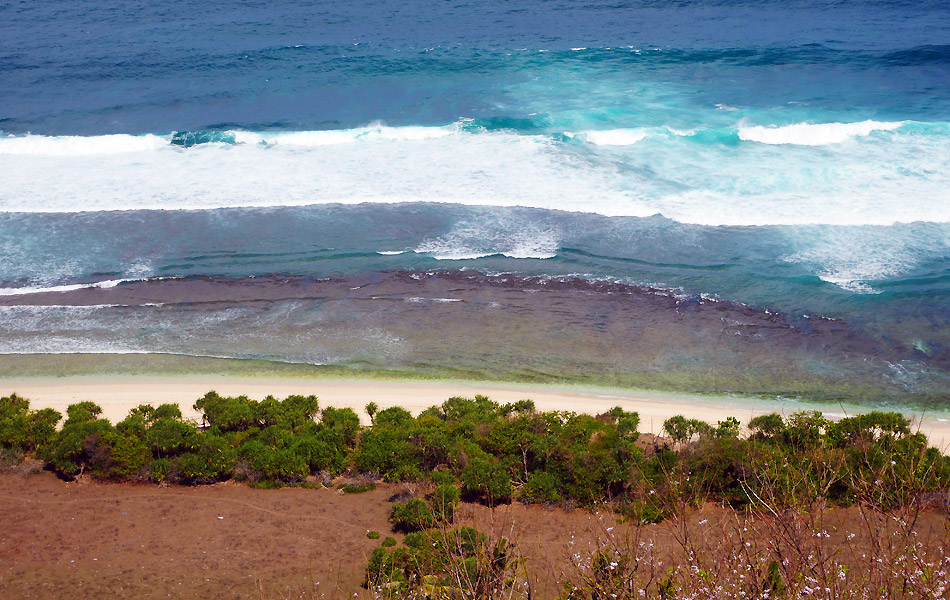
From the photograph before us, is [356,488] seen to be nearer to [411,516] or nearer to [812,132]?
[411,516]

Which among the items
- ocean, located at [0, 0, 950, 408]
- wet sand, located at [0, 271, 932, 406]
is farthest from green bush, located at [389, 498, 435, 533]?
ocean, located at [0, 0, 950, 408]

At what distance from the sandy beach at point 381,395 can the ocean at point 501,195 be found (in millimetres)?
644

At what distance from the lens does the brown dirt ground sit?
11.4m

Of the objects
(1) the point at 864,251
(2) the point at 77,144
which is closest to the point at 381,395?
(1) the point at 864,251

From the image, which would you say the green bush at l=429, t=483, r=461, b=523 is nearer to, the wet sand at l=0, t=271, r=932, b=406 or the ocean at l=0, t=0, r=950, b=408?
the wet sand at l=0, t=271, r=932, b=406

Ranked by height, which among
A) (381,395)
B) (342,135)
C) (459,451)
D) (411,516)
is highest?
(342,135)

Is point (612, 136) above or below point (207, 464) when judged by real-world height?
above

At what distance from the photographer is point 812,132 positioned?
104ft

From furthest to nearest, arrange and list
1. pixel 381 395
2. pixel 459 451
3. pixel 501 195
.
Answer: pixel 501 195, pixel 381 395, pixel 459 451

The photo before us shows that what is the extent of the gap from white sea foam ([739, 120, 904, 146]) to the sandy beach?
17.9 metres

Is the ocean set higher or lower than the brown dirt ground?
higher

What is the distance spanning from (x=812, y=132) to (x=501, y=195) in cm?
1444

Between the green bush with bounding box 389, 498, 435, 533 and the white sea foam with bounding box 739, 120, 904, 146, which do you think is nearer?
the green bush with bounding box 389, 498, 435, 533

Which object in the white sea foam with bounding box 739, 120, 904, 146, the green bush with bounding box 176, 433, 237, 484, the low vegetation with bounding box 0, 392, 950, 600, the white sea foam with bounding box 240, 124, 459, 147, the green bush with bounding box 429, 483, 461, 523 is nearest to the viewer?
the green bush with bounding box 429, 483, 461, 523
